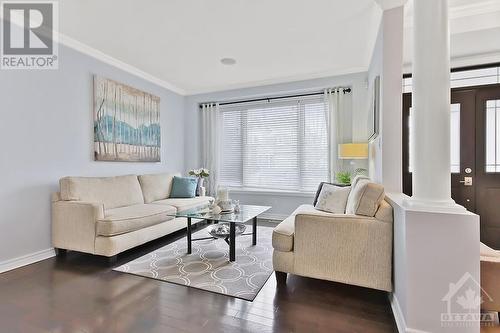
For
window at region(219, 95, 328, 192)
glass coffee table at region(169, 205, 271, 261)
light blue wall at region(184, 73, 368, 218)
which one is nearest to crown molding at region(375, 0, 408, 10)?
light blue wall at region(184, 73, 368, 218)

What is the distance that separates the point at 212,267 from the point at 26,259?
2091 mm

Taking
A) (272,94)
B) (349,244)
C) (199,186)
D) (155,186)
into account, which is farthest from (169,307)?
(272,94)

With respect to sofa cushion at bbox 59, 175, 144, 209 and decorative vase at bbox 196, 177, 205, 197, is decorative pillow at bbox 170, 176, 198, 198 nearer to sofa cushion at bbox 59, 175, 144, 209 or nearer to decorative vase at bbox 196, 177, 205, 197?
decorative vase at bbox 196, 177, 205, 197

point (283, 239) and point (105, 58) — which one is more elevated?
point (105, 58)

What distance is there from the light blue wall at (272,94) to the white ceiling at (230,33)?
201mm

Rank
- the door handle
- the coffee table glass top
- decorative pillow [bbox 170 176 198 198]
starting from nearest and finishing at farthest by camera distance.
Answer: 1. the coffee table glass top
2. the door handle
3. decorative pillow [bbox 170 176 198 198]

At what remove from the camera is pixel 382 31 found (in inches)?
97.8

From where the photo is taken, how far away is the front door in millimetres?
3346

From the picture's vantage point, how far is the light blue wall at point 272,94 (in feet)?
13.7

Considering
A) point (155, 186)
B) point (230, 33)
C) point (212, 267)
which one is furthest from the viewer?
point (155, 186)

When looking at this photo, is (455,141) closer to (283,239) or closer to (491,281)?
Result: (491,281)

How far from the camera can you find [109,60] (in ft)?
12.3

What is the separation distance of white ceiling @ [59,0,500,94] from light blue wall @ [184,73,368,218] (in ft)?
0.79

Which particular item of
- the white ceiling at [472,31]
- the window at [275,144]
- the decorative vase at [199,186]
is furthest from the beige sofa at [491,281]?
the decorative vase at [199,186]
